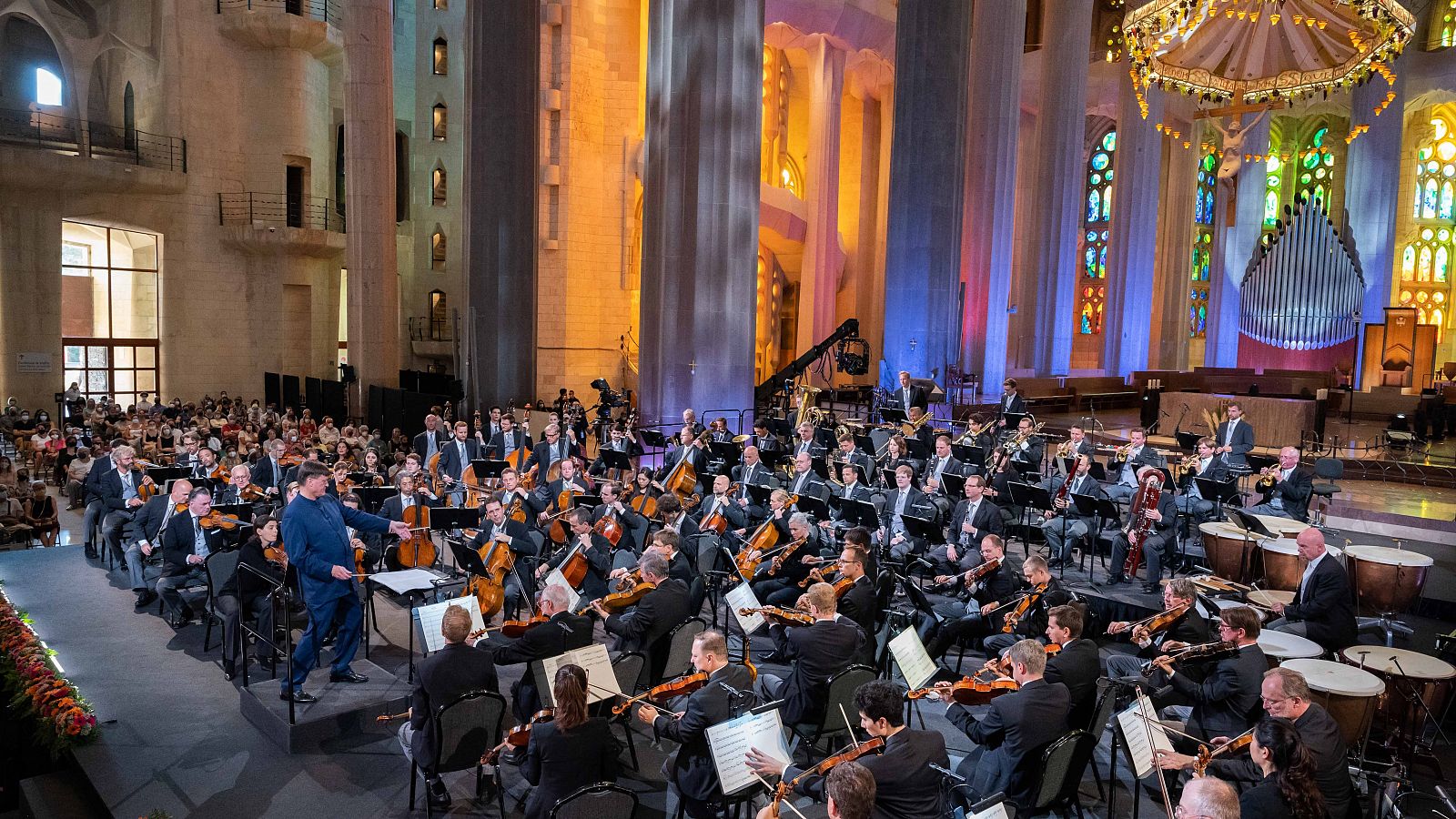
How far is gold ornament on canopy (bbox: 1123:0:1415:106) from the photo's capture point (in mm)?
13406

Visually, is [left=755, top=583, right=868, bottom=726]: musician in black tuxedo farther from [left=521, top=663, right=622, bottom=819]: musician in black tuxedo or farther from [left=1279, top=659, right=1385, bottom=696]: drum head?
[left=1279, top=659, right=1385, bottom=696]: drum head

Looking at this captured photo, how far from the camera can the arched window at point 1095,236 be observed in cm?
4194

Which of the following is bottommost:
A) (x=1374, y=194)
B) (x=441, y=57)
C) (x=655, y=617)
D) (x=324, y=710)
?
(x=324, y=710)

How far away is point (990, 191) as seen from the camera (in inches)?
1013

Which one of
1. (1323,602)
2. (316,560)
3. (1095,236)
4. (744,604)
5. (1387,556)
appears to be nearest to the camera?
(744,604)

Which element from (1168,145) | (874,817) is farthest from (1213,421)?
(1168,145)

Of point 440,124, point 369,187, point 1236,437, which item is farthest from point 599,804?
point 440,124

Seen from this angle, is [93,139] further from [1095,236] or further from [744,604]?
[1095,236]

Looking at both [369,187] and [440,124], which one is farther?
[440,124]

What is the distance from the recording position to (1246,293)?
1134 inches

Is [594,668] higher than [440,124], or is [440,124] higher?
[440,124]

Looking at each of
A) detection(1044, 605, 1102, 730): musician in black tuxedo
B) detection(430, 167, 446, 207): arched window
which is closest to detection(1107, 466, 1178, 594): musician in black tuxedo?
detection(1044, 605, 1102, 730): musician in black tuxedo

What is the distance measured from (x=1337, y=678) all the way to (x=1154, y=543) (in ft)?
13.5

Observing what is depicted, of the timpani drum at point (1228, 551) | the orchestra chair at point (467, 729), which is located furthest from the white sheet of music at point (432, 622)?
the timpani drum at point (1228, 551)
